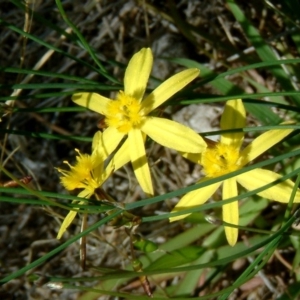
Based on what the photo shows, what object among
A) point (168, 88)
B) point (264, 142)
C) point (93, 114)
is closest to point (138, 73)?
point (168, 88)

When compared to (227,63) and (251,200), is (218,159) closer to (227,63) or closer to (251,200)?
(251,200)

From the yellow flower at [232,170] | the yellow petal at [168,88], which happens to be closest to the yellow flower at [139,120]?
the yellow petal at [168,88]

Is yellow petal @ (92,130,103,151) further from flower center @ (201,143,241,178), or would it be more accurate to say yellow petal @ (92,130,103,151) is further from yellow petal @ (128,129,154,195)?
flower center @ (201,143,241,178)

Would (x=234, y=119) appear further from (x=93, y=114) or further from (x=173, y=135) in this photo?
(x=93, y=114)

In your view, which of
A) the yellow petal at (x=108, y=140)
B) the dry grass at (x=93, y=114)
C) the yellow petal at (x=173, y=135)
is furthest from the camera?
the dry grass at (x=93, y=114)

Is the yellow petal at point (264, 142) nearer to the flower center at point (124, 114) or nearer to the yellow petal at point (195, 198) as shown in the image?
the yellow petal at point (195, 198)

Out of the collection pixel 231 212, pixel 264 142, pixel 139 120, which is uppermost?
pixel 139 120
